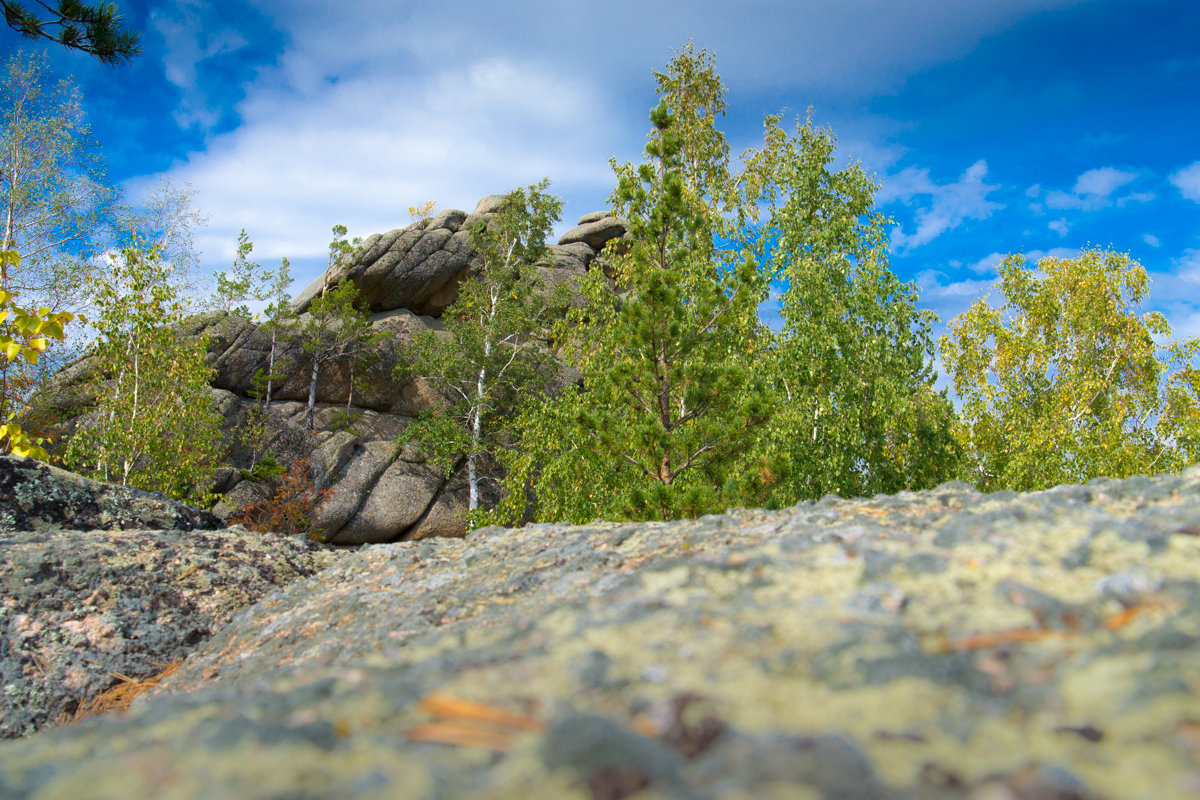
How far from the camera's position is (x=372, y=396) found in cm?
2997

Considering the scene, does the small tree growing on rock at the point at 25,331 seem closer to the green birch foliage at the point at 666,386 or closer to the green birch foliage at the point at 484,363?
the green birch foliage at the point at 666,386

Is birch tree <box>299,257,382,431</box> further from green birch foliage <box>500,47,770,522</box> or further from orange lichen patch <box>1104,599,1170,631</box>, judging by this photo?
orange lichen patch <box>1104,599,1170,631</box>

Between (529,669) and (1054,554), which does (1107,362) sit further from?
(529,669)

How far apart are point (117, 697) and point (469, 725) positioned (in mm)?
3879

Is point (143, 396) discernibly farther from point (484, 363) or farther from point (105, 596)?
point (105, 596)

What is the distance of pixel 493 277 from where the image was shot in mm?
28844

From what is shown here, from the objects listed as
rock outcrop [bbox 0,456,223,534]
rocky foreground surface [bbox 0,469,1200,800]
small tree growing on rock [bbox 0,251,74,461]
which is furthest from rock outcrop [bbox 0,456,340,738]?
rocky foreground surface [bbox 0,469,1200,800]

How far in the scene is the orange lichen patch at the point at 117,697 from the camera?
388 cm

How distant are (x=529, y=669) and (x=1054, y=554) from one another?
1591 mm

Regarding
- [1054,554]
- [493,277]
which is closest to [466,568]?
[1054,554]

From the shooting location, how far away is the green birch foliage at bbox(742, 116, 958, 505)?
15.1 meters

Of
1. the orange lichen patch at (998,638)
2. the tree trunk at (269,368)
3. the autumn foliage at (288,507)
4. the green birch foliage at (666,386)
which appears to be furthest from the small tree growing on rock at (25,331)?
the tree trunk at (269,368)

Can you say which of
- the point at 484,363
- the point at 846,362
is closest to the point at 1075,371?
the point at 846,362

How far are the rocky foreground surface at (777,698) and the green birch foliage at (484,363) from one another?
76.3 ft
